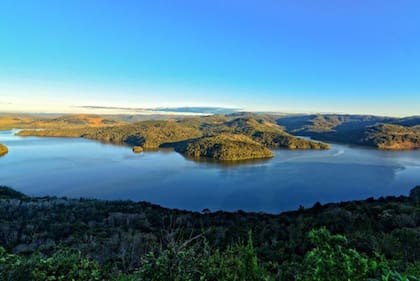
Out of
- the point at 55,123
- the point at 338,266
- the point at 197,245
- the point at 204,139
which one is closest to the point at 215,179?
the point at 204,139

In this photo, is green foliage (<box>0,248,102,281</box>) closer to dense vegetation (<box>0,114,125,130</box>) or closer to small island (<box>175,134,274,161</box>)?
small island (<box>175,134,274,161</box>)

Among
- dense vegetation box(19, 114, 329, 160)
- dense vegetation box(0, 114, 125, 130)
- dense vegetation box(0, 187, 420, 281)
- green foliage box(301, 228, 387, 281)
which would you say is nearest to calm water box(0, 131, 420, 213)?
dense vegetation box(19, 114, 329, 160)

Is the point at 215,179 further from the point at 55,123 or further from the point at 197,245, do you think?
A: the point at 55,123

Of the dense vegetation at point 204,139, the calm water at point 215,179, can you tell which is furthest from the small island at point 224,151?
the calm water at point 215,179

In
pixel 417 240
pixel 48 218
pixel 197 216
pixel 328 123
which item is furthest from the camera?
pixel 328 123

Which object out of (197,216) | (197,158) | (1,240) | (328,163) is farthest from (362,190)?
(1,240)

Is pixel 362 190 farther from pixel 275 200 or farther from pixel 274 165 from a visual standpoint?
pixel 274 165
